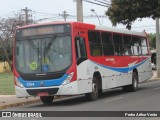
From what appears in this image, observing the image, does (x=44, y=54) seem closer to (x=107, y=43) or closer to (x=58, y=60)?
(x=58, y=60)

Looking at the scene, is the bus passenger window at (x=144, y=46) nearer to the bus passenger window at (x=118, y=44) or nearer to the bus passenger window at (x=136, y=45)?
the bus passenger window at (x=136, y=45)

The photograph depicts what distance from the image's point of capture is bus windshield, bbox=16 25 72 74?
18.3 m

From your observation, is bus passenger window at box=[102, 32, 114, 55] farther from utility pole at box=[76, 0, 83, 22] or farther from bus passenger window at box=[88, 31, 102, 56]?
utility pole at box=[76, 0, 83, 22]

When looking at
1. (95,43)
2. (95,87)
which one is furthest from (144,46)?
(95,87)

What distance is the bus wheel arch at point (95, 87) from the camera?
19875 millimetres

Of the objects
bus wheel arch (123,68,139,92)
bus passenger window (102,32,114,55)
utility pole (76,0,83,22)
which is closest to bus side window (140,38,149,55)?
bus wheel arch (123,68,139,92)

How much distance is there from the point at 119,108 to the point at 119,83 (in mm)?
6810

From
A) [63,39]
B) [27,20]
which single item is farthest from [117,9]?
[27,20]

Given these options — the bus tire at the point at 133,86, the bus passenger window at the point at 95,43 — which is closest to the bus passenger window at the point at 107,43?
the bus passenger window at the point at 95,43

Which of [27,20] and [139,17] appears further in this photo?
[27,20]

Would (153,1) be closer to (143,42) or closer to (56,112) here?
(143,42)

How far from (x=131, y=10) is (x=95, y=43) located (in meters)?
5.91

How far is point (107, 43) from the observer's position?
21.8m

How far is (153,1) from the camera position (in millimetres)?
25156
